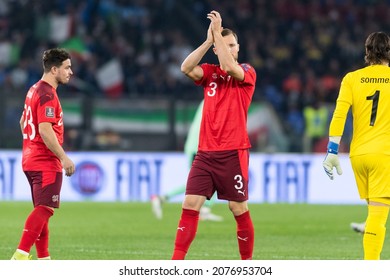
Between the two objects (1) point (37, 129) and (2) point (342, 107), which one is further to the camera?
(1) point (37, 129)

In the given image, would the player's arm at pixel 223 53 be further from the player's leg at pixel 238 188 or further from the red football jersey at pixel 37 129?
the red football jersey at pixel 37 129

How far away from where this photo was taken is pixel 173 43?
1110 inches

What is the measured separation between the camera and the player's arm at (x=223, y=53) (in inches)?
376

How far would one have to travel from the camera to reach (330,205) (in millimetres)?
21016

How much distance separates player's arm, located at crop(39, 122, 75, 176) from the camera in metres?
9.80

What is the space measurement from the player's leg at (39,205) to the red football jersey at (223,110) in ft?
4.57

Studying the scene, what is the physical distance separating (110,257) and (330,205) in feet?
33.4

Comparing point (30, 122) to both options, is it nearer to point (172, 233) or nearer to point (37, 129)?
point (37, 129)

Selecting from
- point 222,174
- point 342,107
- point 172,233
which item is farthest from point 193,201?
point 172,233

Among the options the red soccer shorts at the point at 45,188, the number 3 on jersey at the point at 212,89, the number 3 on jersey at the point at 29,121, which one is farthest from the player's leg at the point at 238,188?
the number 3 on jersey at the point at 29,121

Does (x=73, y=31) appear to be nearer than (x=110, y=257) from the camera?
No

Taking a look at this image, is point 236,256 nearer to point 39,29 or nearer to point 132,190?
point 132,190

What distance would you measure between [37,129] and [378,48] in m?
3.13
